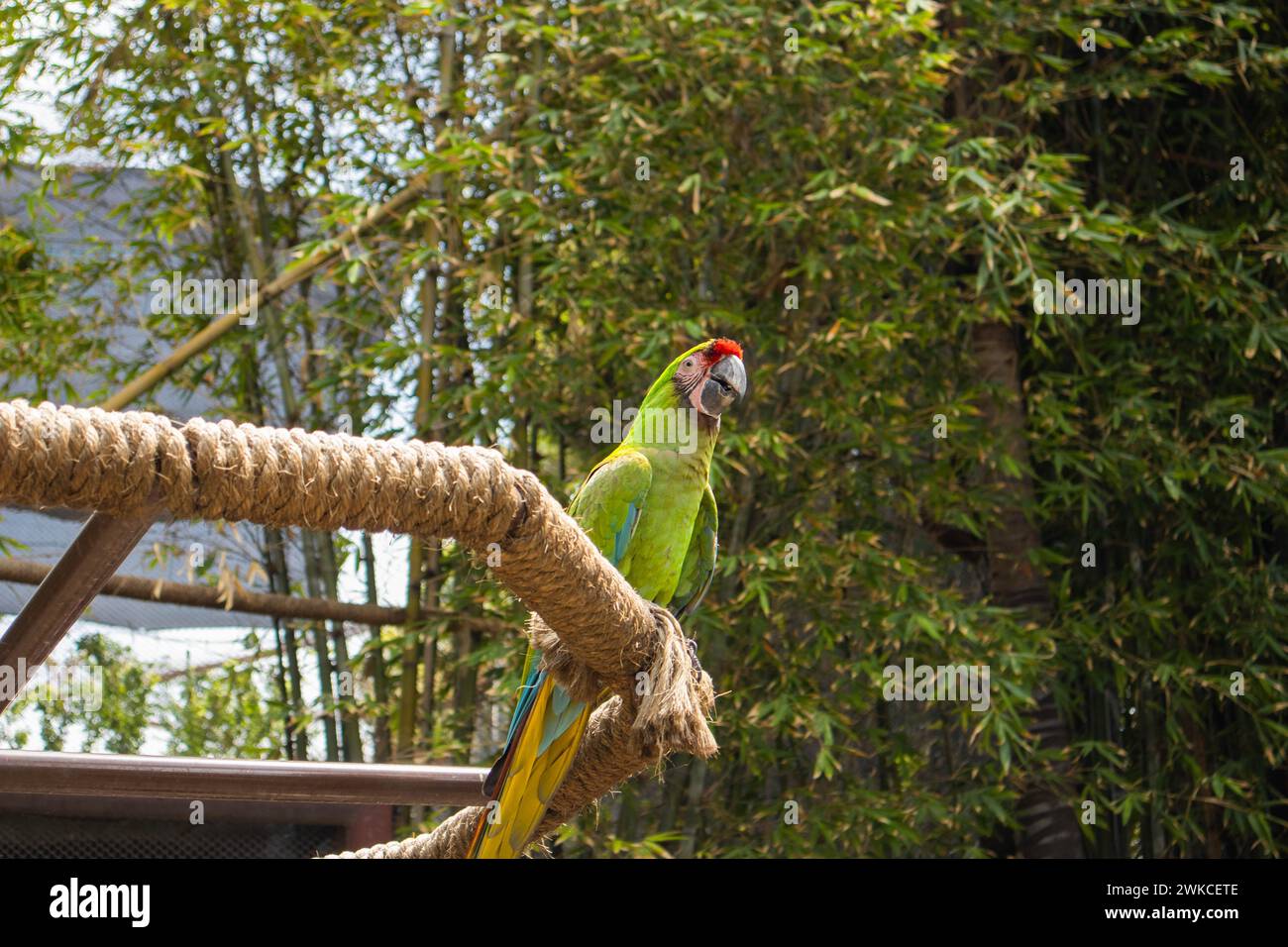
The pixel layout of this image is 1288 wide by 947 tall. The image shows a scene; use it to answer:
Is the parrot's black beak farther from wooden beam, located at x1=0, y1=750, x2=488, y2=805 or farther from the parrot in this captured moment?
wooden beam, located at x1=0, y1=750, x2=488, y2=805

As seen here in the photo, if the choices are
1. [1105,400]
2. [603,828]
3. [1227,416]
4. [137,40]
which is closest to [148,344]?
[137,40]

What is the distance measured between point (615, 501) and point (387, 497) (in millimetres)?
823

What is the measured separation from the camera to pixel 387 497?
79 cm

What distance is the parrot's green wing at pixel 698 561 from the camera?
1748 mm

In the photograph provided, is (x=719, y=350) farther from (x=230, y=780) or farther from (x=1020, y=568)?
(x=1020, y=568)

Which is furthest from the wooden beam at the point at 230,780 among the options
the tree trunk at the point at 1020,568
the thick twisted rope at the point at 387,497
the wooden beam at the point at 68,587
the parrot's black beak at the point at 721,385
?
the tree trunk at the point at 1020,568

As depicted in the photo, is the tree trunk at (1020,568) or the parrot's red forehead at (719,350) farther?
the tree trunk at (1020,568)

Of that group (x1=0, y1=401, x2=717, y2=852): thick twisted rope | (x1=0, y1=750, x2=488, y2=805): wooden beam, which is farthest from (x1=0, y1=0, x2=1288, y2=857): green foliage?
(x1=0, y1=401, x2=717, y2=852): thick twisted rope

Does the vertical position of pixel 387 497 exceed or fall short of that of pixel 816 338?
it falls short

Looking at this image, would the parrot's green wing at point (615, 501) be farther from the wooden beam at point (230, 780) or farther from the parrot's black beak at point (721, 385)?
the wooden beam at point (230, 780)

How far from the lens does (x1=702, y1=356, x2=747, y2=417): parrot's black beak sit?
169 cm

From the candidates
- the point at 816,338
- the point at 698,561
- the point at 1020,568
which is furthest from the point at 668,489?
the point at 1020,568

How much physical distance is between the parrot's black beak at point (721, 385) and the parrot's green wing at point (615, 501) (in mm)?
140

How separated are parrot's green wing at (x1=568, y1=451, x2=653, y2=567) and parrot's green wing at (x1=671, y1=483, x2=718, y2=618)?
125mm
